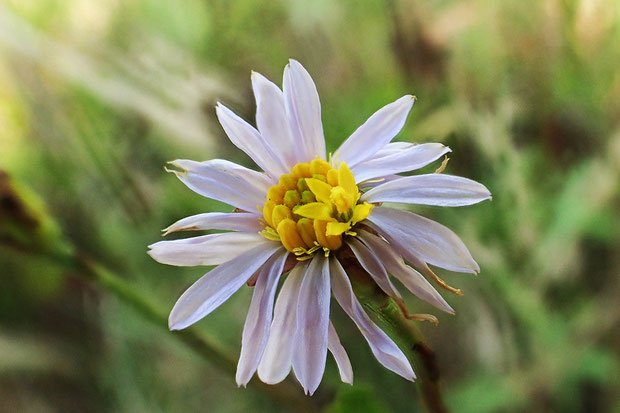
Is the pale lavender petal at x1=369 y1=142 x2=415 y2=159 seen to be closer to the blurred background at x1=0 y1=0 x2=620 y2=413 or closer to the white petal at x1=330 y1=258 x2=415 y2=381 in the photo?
the white petal at x1=330 y1=258 x2=415 y2=381

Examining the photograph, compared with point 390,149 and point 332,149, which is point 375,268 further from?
point 332,149

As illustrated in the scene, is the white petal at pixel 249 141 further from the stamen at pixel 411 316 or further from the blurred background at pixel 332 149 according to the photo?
the blurred background at pixel 332 149

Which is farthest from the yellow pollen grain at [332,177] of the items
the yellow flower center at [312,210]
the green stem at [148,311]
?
the green stem at [148,311]

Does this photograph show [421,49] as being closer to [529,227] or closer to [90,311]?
[529,227]

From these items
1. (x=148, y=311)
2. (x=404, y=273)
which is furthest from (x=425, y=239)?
(x=148, y=311)

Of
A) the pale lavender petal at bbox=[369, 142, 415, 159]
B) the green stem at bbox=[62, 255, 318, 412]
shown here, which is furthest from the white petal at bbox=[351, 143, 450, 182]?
the green stem at bbox=[62, 255, 318, 412]

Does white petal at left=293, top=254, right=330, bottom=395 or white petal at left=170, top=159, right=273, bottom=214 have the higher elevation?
white petal at left=170, top=159, right=273, bottom=214
